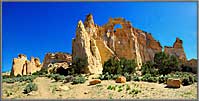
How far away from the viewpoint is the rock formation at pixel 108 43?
20.6 metres

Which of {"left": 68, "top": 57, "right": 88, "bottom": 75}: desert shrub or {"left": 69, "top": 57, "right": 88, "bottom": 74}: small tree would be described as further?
{"left": 69, "top": 57, "right": 88, "bottom": 74}: small tree

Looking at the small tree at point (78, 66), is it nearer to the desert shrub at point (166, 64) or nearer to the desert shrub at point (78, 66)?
the desert shrub at point (78, 66)

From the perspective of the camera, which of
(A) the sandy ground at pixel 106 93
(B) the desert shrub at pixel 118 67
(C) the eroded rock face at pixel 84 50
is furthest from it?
(C) the eroded rock face at pixel 84 50

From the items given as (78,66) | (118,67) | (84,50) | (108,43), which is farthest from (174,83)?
(108,43)

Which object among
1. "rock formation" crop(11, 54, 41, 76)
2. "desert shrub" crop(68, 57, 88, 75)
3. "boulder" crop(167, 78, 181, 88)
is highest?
"rock formation" crop(11, 54, 41, 76)

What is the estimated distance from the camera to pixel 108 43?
95.0 ft

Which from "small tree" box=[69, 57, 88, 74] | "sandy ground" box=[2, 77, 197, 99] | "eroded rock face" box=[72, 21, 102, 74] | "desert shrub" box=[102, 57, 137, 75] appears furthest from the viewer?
"eroded rock face" box=[72, 21, 102, 74]

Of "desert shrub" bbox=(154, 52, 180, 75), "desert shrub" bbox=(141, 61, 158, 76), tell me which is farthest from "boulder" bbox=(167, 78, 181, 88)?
"desert shrub" bbox=(154, 52, 180, 75)

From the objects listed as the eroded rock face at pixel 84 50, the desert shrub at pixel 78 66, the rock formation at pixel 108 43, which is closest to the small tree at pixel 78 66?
the desert shrub at pixel 78 66

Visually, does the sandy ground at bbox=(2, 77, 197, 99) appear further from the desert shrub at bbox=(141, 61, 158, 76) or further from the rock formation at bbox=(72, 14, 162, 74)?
the rock formation at bbox=(72, 14, 162, 74)

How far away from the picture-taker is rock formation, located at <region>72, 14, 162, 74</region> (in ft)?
67.5

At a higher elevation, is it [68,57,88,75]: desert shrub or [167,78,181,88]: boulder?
[68,57,88,75]: desert shrub

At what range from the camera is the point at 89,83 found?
37.4 feet

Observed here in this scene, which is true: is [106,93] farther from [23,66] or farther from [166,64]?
→ [23,66]
